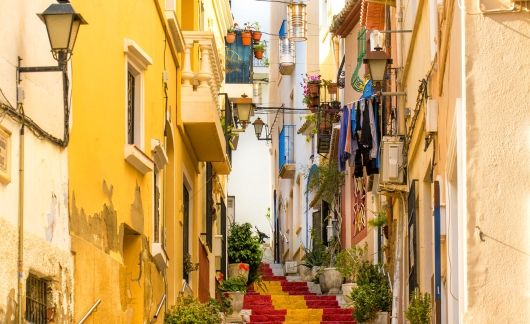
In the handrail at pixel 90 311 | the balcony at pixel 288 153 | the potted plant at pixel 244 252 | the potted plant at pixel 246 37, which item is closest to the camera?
the handrail at pixel 90 311

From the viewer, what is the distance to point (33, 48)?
11.0 meters

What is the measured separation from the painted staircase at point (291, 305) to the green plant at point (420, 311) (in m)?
8.86

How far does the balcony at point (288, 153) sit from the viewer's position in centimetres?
4225

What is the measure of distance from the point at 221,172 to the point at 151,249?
37.1 ft

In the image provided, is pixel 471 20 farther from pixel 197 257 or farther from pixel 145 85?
pixel 197 257

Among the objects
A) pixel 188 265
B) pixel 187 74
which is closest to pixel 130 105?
pixel 187 74

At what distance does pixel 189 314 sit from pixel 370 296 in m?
5.39

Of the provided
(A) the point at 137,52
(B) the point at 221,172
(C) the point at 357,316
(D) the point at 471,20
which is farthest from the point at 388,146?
(D) the point at 471,20

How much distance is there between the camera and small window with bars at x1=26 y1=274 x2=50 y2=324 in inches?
428

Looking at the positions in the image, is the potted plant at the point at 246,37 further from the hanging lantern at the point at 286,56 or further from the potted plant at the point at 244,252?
the hanging lantern at the point at 286,56

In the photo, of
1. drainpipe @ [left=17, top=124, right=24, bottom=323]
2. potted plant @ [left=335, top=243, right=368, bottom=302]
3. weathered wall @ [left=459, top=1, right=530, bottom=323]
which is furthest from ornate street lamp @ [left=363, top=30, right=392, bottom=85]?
drainpipe @ [left=17, top=124, right=24, bottom=323]

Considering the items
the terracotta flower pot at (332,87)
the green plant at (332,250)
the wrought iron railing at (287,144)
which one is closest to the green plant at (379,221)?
the green plant at (332,250)

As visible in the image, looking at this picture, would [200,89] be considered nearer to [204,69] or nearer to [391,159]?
[204,69]

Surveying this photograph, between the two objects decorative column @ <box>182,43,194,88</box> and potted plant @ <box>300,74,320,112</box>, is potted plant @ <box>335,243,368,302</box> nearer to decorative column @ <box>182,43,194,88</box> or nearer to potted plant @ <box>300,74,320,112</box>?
decorative column @ <box>182,43,194,88</box>
